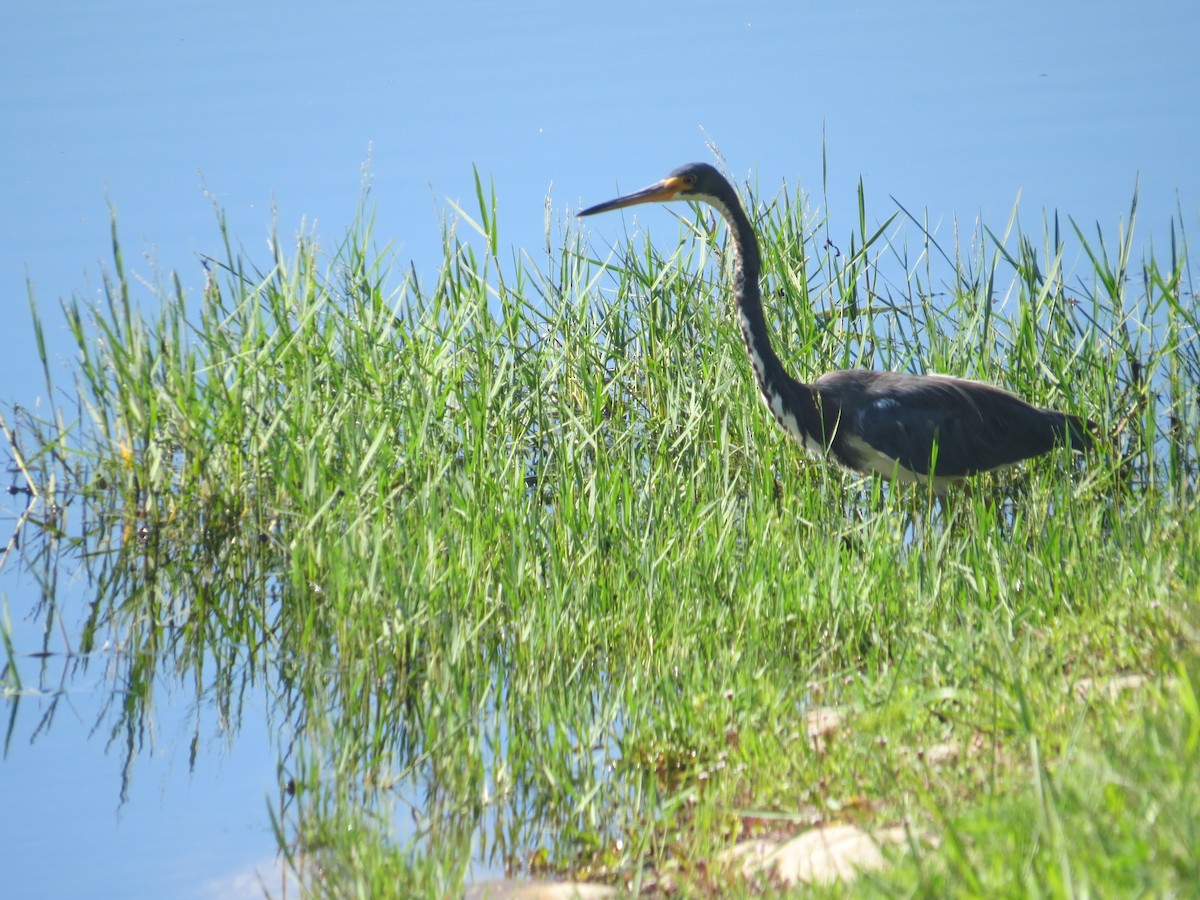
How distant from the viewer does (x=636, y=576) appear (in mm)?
4434

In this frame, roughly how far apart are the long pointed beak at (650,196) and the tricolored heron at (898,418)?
1.39ft

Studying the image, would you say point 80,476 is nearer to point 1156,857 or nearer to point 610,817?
point 610,817

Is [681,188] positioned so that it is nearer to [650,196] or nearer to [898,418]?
[650,196]

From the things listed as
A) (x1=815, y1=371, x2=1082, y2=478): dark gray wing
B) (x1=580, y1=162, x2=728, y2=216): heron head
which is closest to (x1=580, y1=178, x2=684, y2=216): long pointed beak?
(x1=580, y1=162, x2=728, y2=216): heron head

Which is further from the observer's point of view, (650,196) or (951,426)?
(650,196)

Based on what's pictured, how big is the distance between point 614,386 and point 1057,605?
2.86m

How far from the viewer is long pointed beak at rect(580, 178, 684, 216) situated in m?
5.75

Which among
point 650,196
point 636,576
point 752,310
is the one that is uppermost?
point 650,196

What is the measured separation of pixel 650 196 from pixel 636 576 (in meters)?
2.10

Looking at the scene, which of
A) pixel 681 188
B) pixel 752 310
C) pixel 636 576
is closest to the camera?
pixel 636 576

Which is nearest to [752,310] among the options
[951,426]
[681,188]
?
[681,188]

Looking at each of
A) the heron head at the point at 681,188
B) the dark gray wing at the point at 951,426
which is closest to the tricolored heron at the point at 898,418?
the dark gray wing at the point at 951,426

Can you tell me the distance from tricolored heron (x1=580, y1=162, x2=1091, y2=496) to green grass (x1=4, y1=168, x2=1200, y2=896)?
7.8 inches

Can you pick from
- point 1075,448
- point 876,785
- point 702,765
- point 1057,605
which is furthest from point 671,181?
point 876,785
